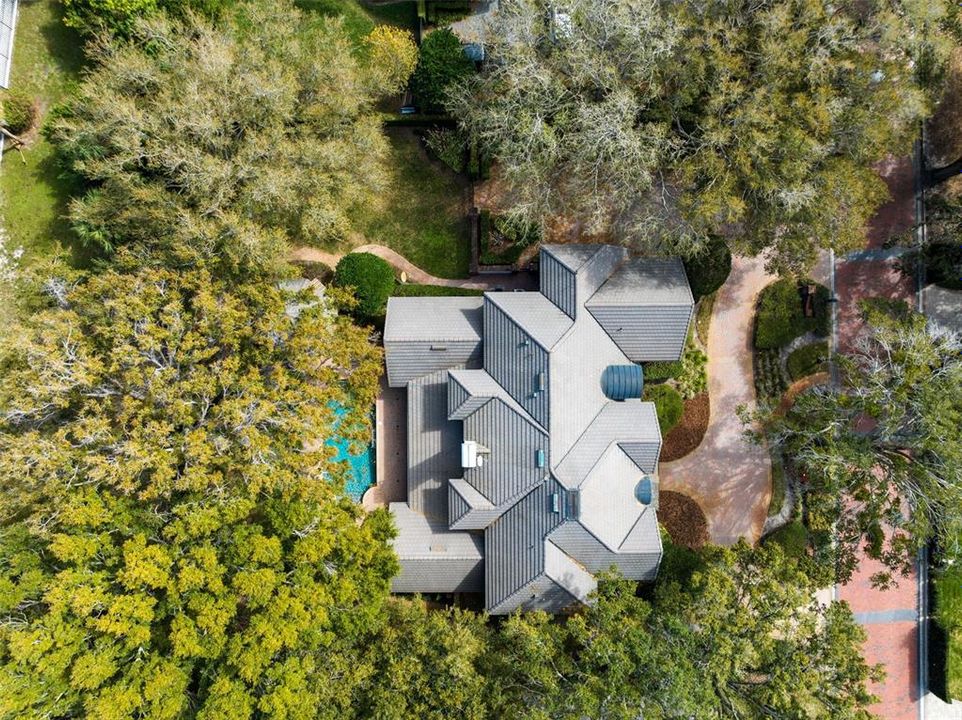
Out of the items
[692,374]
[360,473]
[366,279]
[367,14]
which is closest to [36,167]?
[366,279]

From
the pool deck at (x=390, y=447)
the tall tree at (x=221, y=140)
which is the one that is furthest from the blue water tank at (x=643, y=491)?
the tall tree at (x=221, y=140)

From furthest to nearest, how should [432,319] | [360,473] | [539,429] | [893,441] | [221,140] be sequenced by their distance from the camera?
[360,473], [432,319], [539,429], [893,441], [221,140]

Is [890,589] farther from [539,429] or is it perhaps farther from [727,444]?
[539,429]

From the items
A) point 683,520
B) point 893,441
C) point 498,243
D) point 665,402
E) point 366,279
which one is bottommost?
point 683,520

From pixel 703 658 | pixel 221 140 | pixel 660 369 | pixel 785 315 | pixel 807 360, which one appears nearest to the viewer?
pixel 703 658

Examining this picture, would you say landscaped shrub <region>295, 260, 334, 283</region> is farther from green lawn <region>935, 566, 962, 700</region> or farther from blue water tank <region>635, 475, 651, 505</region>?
green lawn <region>935, 566, 962, 700</region>

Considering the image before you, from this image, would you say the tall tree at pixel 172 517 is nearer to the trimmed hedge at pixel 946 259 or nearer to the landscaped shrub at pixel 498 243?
the landscaped shrub at pixel 498 243

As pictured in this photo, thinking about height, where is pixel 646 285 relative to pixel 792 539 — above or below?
above
